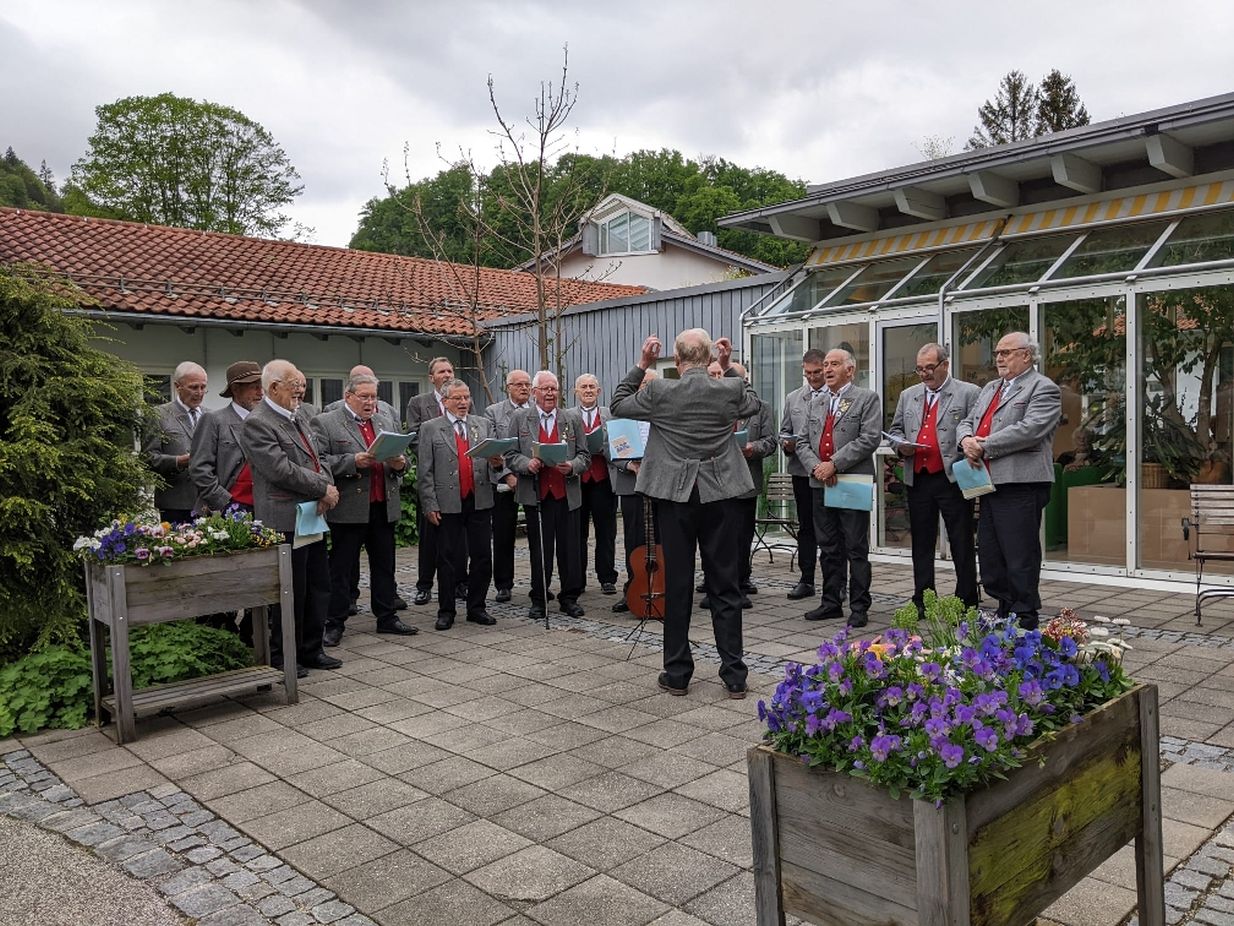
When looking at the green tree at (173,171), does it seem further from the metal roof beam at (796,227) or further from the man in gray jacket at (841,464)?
the man in gray jacket at (841,464)

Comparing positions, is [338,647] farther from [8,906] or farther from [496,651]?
[8,906]

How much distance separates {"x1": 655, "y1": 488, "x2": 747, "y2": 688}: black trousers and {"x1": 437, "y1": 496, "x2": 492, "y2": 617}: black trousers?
239 cm

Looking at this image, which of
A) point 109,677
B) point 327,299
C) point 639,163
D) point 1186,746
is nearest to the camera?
point 1186,746

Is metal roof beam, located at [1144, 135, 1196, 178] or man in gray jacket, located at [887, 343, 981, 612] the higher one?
metal roof beam, located at [1144, 135, 1196, 178]

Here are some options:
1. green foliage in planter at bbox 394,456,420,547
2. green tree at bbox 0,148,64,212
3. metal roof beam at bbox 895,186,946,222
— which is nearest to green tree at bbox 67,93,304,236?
green tree at bbox 0,148,64,212

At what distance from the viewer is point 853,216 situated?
10438 millimetres

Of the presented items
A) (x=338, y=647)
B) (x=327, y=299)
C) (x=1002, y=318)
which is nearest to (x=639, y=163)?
(x=327, y=299)

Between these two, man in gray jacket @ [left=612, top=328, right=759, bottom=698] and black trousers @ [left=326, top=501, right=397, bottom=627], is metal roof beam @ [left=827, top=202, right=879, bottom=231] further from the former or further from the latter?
black trousers @ [left=326, top=501, right=397, bottom=627]

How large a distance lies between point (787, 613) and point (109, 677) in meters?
4.55

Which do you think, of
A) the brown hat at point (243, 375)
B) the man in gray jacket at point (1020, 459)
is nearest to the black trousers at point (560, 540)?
the brown hat at point (243, 375)

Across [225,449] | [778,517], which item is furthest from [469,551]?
[778,517]

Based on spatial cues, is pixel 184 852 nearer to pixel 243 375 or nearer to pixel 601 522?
pixel 243 375

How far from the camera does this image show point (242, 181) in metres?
38.9

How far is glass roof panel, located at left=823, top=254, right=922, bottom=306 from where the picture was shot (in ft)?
33.6
